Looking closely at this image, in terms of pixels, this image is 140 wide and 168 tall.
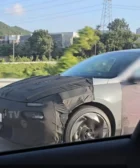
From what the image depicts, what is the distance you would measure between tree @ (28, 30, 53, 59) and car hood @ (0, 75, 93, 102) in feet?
2.05

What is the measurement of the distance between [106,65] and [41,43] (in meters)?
0.97

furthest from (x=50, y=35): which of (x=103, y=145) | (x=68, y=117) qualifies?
(x=103, y=145)

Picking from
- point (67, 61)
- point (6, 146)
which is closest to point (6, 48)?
point (6, 146)

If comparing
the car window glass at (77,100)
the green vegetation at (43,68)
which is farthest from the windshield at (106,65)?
the green vegetation at (43,68)

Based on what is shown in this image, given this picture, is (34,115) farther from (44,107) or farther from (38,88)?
(38,88)

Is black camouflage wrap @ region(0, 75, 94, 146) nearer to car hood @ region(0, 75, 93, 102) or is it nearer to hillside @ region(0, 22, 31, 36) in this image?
car hood @ region(0, 75, 93, 102)

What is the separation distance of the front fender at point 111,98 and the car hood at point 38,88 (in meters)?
0.13

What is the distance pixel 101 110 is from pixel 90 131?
0.98 ft

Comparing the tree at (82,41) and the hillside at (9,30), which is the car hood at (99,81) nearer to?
the hillside at (9,30)

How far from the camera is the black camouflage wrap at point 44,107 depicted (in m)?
3.48

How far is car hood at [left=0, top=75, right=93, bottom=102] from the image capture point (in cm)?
360

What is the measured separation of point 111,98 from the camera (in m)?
3.86

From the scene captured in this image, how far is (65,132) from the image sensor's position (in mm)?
3549

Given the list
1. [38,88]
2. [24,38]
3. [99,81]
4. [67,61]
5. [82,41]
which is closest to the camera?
[38,88]
